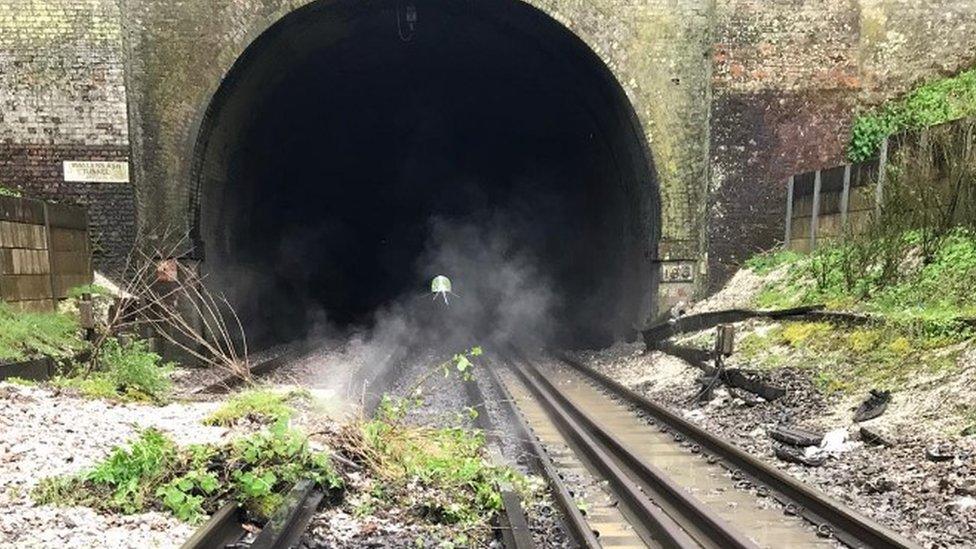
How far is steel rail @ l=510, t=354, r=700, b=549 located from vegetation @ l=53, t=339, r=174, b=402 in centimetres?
466

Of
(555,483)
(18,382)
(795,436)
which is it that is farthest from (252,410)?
(795,436)

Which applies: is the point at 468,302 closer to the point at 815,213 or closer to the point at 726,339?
the point at 815,213

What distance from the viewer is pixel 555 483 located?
523 centimetres

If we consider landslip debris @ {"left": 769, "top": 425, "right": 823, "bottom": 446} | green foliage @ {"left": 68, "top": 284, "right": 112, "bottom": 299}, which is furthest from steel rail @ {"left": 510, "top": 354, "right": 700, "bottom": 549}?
green foliage @ {"left": 68, "top": 284, "right": 112, "bottom": 299}

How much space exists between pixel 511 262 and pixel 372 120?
6704mm

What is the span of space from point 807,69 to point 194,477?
37.6ft

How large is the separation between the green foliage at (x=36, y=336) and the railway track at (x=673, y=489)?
604cm

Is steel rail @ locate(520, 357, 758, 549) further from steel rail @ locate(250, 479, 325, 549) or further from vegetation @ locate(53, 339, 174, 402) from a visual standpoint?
vegetation @ locate(53, 339, 174, 402)

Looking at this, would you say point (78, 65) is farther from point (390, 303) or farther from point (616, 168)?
point (390, 303)

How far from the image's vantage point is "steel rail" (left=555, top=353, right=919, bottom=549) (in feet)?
13.2

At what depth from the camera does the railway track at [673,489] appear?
4297 mm

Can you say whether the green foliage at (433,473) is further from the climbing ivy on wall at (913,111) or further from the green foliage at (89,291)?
the climbing ivy on wall at (913,111)

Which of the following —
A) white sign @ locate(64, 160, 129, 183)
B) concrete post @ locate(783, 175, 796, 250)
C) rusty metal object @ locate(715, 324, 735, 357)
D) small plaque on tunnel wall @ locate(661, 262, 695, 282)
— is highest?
white sign @ locate(64, 160, 129, 183)

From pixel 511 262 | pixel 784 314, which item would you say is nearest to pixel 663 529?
pixel 784 314
